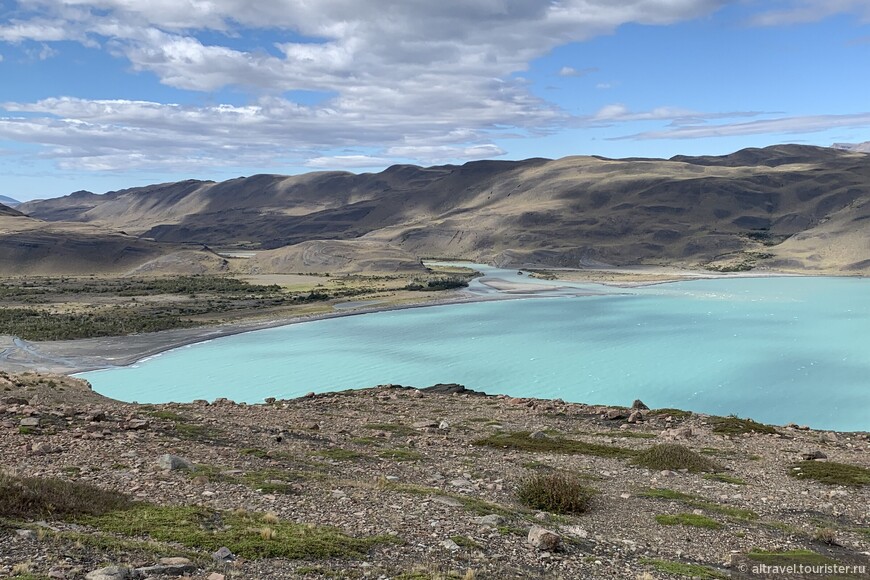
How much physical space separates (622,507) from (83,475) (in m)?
13.9

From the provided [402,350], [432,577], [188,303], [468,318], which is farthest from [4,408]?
[188,303]

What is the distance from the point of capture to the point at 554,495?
57.6ft

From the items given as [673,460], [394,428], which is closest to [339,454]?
[394,428]

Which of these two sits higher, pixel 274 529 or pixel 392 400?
pixel 274 529

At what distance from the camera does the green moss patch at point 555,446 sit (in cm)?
2589

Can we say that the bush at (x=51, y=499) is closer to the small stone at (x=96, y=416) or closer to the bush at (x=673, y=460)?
the small stone at (x=96, y=416)

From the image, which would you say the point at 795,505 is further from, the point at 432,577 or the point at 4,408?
the point at 4,408

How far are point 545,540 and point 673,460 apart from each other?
12.0 m

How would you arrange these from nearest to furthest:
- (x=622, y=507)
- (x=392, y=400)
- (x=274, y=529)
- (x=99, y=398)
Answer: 1. (x=274, y=529)
2. (x=622, y=507)
3. (x=99, y=398)
4. (x=392, y=400)

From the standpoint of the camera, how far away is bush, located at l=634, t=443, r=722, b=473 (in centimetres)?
2327

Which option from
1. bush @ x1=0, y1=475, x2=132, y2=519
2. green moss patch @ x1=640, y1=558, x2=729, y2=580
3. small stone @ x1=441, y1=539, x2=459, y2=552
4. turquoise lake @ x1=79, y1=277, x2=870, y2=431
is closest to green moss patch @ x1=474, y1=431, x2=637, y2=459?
green moss patch @ x1=640, y1=558, x2=729, y2=580

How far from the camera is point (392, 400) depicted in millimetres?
38156

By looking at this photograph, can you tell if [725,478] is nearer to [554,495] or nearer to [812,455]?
[812,455]

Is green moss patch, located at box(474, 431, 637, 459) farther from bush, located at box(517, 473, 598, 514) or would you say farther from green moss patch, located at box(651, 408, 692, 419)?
green moss patch, located at box(651, 408, 692, 419)
